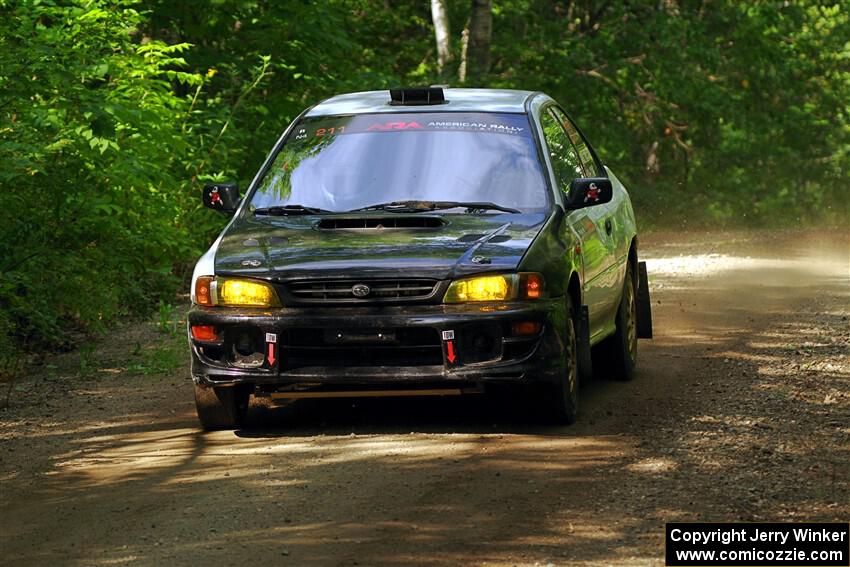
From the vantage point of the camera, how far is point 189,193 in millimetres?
18078

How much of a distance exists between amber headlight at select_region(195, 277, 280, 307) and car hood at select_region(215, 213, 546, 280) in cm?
5

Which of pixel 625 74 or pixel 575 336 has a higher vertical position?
pixel 575 336

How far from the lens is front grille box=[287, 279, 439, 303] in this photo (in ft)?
27.6

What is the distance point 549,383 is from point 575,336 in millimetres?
618

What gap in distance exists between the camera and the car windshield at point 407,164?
30.9ft

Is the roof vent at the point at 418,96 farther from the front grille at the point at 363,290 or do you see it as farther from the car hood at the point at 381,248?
the front grille at the point at 363,290

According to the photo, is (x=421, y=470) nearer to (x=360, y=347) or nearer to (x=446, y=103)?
(x=360, y=347)

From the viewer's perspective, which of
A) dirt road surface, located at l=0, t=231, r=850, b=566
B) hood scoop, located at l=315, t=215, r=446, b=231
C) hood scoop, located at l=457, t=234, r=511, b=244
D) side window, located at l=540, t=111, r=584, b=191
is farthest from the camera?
side window, located at l=540, t=111, r=584, b=191

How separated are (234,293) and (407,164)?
4.91 ft

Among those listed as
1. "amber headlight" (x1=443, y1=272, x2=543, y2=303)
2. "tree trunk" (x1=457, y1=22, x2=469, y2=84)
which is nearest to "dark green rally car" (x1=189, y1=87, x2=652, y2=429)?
"amber headlight" (x1=443, y1=272, x2=543, y2=303)

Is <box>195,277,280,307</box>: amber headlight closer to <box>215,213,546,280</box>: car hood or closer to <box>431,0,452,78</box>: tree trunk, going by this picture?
<box>215,213,546,280</box>: car hood

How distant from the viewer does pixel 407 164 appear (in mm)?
9594

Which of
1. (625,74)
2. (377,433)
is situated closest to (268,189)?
(377,433)

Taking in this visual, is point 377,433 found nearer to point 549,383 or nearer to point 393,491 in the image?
point 549,383
